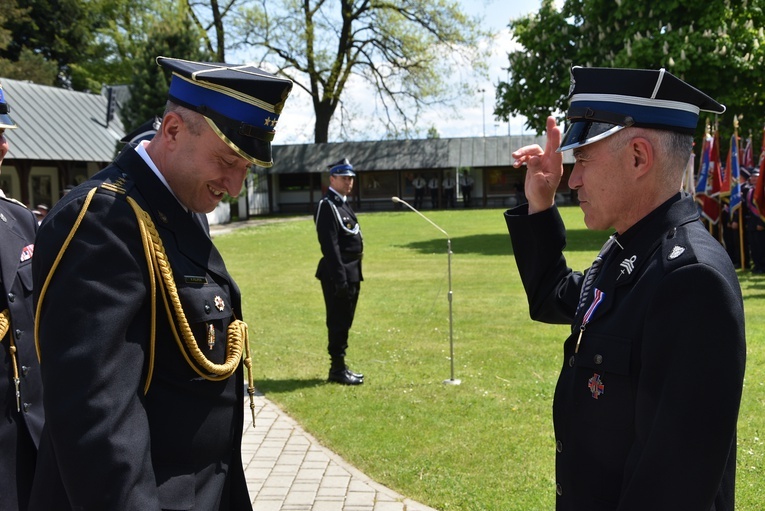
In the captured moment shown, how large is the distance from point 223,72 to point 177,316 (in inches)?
29.7

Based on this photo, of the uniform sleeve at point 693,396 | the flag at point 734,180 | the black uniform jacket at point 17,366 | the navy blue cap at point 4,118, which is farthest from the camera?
the flag at point 734,180

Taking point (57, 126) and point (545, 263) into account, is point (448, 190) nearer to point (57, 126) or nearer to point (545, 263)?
point (57, 126)

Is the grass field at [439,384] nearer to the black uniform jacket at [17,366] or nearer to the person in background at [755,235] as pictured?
the person in background at [755,235]

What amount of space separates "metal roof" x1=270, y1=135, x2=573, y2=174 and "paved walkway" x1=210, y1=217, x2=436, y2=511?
42198mm

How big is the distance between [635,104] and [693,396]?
88cm

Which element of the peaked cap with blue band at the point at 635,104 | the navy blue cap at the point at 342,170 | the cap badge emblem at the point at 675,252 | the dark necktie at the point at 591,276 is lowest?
the dark necktie at the point at 591,276

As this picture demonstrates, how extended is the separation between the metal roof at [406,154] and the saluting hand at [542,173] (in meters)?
45.4

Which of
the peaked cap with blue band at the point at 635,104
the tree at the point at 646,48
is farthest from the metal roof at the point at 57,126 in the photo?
the peaked cap with blue band at the point at 635,104

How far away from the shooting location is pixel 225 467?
233cm

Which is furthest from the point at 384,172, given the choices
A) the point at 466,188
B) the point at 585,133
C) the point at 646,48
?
the point at 585,133

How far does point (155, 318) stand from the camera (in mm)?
2061

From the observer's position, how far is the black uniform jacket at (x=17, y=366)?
3025mm

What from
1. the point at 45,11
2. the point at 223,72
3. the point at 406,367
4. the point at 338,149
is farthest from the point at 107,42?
the point at 223,72

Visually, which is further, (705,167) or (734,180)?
(705,167)
